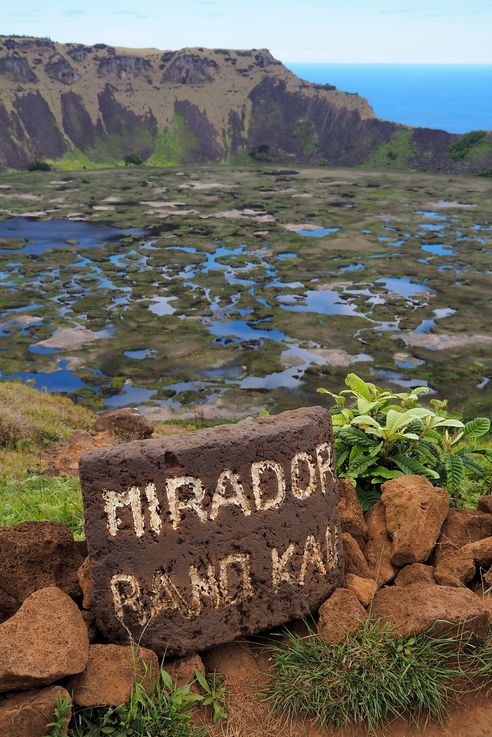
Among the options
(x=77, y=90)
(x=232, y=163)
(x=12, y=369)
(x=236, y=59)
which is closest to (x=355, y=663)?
(x=12, y=369)

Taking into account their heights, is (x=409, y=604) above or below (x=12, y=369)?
above

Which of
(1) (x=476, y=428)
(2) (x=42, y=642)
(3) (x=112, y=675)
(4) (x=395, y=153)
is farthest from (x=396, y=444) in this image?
(4) (x=395, y=153)

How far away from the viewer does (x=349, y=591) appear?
518 centimetres

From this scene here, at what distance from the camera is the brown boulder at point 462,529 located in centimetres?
594

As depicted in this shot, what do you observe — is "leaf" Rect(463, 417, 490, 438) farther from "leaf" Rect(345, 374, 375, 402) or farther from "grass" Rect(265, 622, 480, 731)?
"grass" Rect(265, 622, 480, 731)

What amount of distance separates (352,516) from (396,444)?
110cm

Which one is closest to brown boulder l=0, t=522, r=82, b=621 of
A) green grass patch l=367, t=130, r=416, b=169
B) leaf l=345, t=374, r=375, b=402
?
leaf l=345, t=374, r=375, b=402

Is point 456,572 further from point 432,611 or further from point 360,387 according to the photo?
point 360,387

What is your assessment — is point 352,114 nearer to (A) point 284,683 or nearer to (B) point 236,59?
(B) point 236,59

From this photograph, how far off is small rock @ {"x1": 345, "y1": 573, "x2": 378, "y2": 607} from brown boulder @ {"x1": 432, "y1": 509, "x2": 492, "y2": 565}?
810 millimetres

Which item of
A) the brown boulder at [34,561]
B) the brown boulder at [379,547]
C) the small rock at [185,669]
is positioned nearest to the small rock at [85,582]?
the brown boulder at [34,561]

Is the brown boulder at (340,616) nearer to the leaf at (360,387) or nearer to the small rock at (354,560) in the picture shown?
the small rock at (354,560)

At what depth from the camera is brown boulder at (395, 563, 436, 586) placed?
219 inches

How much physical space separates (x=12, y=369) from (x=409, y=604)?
86.0 ft
